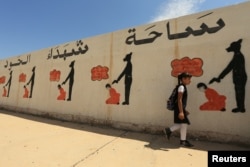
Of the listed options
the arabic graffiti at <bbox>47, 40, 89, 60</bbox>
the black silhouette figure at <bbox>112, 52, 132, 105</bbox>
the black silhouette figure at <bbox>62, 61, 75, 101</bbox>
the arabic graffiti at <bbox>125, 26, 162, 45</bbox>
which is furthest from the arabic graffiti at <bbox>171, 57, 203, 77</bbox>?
the black silhouette figure at <bbox>62, 61, 75, 101</bbox>

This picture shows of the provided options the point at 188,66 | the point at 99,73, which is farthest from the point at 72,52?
the point at 188,66

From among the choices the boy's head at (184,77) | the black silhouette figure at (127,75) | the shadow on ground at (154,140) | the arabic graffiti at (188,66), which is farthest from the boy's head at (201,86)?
the black silhouette figure at (127,75)

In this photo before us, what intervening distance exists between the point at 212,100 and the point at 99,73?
319cm

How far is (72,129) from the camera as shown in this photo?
6.08 metres

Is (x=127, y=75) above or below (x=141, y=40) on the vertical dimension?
below

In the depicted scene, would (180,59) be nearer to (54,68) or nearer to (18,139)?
(18,139)

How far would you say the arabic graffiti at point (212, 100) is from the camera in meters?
4.49

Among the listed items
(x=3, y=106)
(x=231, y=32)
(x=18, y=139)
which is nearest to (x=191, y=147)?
(x=231, y=32)

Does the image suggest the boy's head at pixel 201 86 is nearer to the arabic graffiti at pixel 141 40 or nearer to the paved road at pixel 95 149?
the paved road at pixel 95 149

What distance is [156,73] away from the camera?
17.9ft

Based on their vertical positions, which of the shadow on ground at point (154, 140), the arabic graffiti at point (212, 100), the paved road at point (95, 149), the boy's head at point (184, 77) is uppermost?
the boy's head at point (184, 77)

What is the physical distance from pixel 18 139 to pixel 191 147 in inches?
137

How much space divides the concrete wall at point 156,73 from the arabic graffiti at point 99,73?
0.09 feet

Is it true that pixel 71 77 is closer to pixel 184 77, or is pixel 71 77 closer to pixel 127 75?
pixel 127 75
